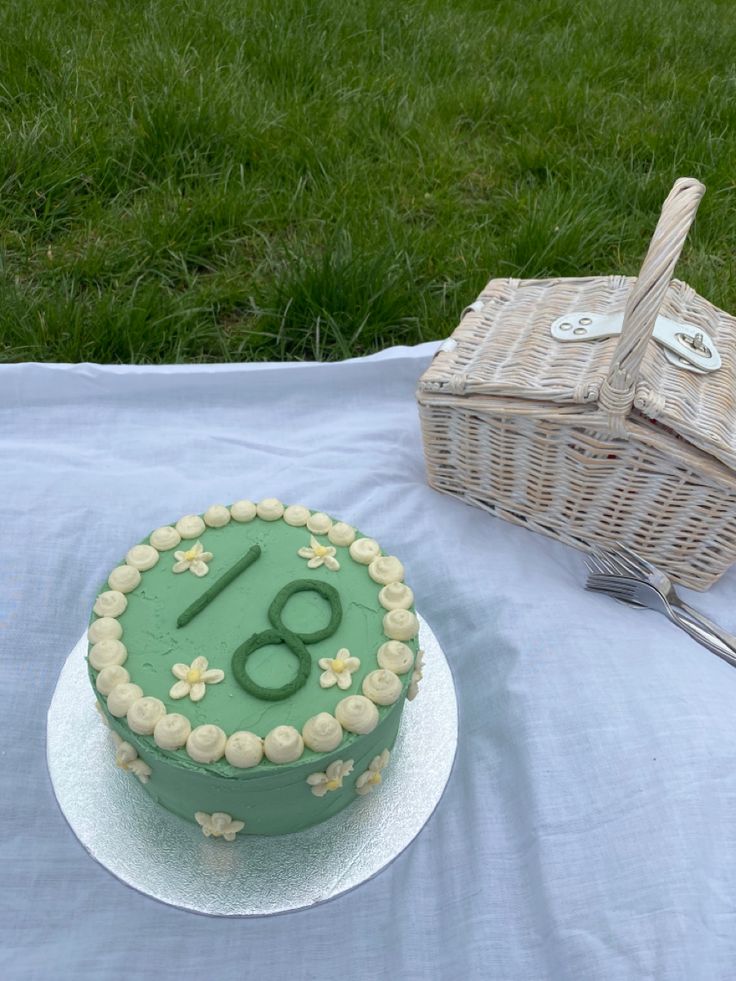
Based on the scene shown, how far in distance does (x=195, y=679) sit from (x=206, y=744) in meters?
0.08

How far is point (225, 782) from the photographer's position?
34.0 inches

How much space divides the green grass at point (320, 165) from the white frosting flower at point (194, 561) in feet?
3.04

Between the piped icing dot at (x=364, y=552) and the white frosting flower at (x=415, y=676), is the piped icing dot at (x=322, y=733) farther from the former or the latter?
the piped icing dot at (x=364, y=552)

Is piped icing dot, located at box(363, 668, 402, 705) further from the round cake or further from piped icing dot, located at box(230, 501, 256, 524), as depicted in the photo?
piped icing dot, located at box(230, 501, 256, 524)

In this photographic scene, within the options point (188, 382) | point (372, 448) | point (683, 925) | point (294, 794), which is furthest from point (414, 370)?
point (683, 925)

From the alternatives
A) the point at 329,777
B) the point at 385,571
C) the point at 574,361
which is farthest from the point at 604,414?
the point at 329,777

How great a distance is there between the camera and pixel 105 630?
3.10 feet

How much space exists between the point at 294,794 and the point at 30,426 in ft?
3.31

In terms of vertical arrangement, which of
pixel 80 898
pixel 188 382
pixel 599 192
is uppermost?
pixel 599 192

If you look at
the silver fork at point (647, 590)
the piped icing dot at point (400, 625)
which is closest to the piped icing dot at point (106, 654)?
the piped icing dot at point (400, 625)

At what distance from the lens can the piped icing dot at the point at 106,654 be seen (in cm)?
92

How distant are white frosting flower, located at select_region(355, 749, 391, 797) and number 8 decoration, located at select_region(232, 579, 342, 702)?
0.18 meters

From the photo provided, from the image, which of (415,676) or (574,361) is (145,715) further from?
(574,361)

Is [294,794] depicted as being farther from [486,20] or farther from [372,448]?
[486,20]
